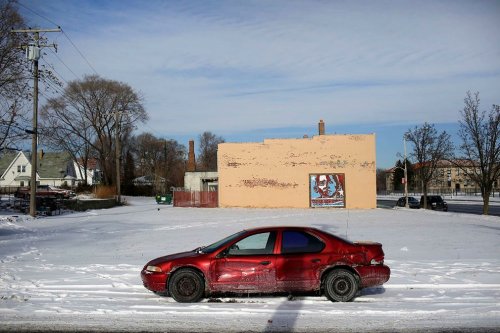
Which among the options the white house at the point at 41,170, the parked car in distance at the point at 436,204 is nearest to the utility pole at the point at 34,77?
the parked car in distance at the point at 436,204

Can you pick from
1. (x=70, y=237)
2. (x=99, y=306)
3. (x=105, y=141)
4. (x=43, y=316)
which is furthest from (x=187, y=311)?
(x=105, y=141)

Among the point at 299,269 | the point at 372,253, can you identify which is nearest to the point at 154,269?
the point at 299,269

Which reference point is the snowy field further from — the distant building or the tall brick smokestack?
the tall brick smokestack

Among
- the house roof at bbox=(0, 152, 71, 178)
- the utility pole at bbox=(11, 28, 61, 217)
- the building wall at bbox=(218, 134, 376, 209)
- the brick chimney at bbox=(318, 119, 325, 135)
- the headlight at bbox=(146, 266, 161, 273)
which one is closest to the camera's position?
the headlight at bbox=(146, 266, 161, 273)

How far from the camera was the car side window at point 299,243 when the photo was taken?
866cm

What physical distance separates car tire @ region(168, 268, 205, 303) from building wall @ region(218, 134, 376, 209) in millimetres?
35245

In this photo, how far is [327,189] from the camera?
43156 mm

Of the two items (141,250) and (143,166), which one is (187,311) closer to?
(141,250)

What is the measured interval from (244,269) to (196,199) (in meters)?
39.0

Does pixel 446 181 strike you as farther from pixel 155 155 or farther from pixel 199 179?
pixel 199 179

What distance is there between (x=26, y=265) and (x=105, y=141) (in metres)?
64.4

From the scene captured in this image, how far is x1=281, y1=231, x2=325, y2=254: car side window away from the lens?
866 cm

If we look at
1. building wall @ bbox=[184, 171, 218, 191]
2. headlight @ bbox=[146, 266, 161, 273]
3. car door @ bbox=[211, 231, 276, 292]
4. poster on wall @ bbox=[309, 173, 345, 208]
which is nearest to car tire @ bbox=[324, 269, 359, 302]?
car door @ bbox=[211, 231, 276, 292]

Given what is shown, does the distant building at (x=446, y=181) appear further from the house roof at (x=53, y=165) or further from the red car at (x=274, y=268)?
the house roof at (x=53, y=165)
